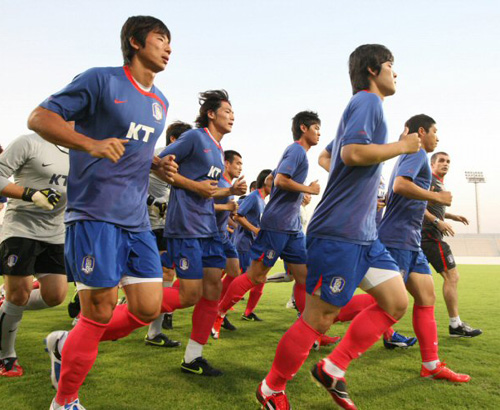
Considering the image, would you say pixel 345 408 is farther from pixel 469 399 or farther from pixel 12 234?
pixel 12 234

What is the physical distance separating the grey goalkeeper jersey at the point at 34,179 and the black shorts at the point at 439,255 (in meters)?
4.35

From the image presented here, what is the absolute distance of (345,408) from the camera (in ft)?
8.75

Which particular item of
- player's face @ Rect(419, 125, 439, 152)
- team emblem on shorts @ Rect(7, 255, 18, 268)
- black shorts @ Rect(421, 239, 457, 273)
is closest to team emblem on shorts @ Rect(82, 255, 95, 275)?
team emblem on shorts @ Rect(7, 255, 18, 268)

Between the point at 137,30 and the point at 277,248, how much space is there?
2.94 m

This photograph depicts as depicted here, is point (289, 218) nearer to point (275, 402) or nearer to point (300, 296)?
point (300, 296)

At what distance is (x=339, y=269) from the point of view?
103 inches

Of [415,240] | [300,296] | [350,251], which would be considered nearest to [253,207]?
[300,296]

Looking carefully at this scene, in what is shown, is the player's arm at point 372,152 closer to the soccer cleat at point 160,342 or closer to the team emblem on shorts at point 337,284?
the team emblem on shorts at point 337,284

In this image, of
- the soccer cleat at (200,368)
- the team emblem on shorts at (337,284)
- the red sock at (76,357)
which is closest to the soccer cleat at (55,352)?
the red sock at (76,357)

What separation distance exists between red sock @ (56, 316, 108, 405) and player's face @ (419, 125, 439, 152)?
10.5 ft

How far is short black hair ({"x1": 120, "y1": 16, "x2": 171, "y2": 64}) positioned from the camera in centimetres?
279

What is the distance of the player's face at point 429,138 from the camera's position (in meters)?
4.02

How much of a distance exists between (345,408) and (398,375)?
114 centimetres

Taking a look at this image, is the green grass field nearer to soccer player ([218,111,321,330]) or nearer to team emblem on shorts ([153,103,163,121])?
soccer player ([218,111,321,330])
